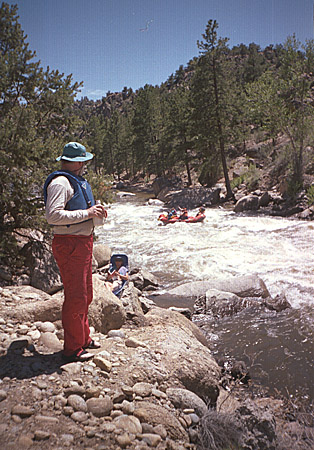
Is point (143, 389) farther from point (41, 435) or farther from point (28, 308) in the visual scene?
point (28, 308)

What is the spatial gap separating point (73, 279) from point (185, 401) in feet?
5.14

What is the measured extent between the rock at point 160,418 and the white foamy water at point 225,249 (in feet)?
16.5

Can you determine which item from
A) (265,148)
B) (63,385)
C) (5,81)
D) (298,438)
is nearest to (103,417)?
(63,385)

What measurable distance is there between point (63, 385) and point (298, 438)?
94.0 inches

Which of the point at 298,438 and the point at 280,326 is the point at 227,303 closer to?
the point at 280,326

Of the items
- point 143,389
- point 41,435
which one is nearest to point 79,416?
point 41,435

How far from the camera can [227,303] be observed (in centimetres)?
685

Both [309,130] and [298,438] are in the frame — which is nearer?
[298,438]

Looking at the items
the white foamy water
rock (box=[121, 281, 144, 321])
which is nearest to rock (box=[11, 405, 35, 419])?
rock (box=[121, 281, 144, 321])

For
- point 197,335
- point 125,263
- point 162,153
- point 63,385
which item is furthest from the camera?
point 162,153

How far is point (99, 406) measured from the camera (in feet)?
8.28

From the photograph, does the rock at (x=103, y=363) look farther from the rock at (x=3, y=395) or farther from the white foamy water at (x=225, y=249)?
the white foamy water at (x=225, y=249)

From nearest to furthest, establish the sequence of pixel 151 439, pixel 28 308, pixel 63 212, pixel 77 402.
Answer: pixel 151 439 → pixel 77 402 → pixel 63 212 → pixel 28 308

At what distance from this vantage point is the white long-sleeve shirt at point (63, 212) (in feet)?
9.50
